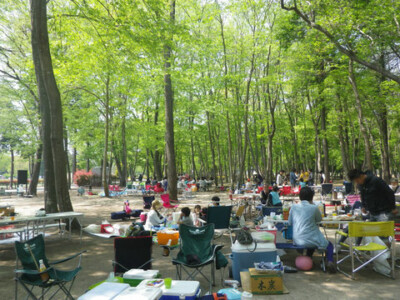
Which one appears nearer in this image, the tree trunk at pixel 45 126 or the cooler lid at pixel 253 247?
the cooler lid at pixel 253 247

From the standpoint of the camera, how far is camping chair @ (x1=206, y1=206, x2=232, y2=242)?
7.25 metres

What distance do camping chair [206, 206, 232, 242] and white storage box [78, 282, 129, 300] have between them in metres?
4.59

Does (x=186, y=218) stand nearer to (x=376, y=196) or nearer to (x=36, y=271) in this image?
(x=36, y=271)

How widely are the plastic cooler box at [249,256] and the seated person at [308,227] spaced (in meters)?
0.66

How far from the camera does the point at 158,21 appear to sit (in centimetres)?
947

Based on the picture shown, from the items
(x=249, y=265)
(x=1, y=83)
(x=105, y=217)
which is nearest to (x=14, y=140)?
(x=1, y=83)

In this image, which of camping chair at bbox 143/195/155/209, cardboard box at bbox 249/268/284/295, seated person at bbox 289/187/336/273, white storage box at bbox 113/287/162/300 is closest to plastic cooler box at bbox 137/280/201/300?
white storage box at bbox 113/287/162/300

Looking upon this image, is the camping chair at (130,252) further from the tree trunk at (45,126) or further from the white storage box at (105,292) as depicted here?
the tree trunk at (45,126)

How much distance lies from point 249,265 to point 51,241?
5.69 metres

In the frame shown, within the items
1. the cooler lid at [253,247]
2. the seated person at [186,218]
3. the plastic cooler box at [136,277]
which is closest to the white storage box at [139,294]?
the plastic cooler box at [136,277]

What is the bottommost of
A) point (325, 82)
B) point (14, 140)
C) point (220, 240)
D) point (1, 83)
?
point (220, 240)

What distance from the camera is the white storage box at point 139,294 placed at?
2.44 meters

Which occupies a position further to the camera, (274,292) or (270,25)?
(270,25)

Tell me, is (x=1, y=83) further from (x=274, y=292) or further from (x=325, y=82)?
(x=274, y=292)
